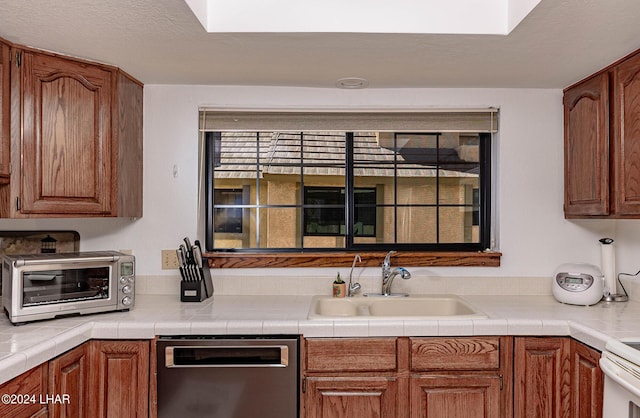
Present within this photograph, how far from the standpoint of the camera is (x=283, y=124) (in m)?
2.67

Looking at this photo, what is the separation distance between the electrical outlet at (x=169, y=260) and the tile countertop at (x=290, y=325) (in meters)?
0.37

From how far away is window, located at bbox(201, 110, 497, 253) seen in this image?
2770 millimetres

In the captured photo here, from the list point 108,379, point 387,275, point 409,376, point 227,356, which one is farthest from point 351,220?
point 108,379

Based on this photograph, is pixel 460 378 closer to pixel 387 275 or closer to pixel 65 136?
pixel 387 275

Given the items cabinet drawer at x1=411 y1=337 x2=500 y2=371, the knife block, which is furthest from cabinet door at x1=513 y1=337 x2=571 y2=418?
the knife block

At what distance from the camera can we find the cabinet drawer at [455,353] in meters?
2.03

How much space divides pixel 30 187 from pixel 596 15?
2360mm

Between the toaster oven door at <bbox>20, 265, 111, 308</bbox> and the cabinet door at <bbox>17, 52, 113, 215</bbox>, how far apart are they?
11.0 inches

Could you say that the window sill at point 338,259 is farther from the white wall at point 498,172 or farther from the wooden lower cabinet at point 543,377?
the wooden lower cabinet at point 543,377

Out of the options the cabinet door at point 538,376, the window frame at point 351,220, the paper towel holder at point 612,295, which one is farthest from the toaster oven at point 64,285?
the paper towel holder at point 612,295

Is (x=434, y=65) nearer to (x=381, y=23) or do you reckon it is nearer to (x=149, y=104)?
(x=381, y=23)

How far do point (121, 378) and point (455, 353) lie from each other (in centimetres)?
143

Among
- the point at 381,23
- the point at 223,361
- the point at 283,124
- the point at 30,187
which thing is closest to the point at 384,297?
the point at 223,361

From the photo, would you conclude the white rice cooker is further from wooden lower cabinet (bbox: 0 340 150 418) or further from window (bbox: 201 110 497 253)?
wooden lower cabinet (bbox: 0 340 150 418)
